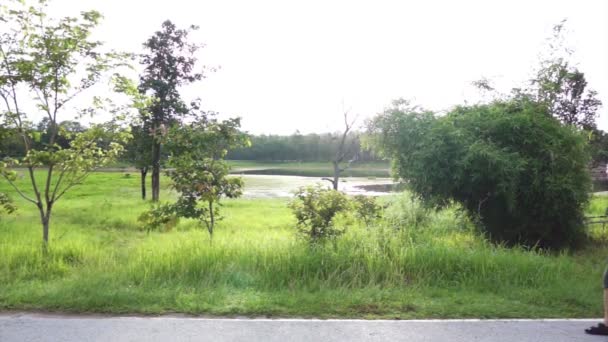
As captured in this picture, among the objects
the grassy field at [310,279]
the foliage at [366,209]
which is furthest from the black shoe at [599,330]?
the foliage at [366,209]

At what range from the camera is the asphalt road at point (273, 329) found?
12.1 ft

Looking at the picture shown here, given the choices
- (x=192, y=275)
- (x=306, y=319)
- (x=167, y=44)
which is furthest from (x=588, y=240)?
(x=167, y=44)

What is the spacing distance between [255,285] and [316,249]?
110 centimetres

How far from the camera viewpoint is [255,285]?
5.12 m

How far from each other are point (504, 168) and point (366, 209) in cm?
239

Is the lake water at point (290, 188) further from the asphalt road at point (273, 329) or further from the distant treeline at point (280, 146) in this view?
the asphalt road at point (273, 329)

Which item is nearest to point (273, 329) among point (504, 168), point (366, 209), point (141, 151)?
point (366, 209)

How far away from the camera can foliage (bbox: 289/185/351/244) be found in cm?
642

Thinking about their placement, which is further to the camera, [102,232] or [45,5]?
[102,232]

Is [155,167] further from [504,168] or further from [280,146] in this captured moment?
[504,168]

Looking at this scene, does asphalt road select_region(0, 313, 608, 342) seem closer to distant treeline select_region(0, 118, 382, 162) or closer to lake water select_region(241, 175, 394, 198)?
distant treeline select_region(0, 118, 382, 162)

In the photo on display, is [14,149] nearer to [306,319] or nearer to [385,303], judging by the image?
[306,319]

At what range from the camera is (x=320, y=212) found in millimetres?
6469

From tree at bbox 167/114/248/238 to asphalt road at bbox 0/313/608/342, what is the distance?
288 cm
